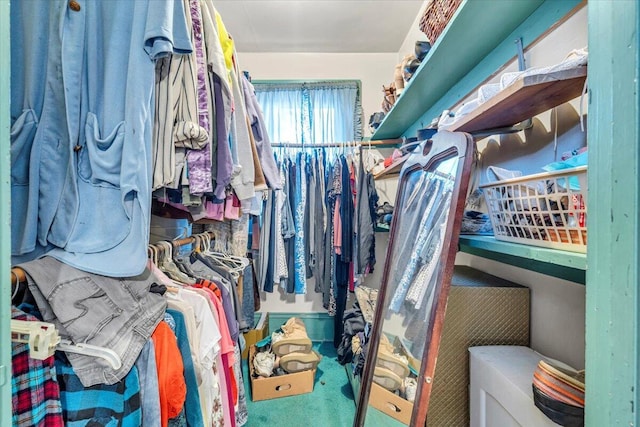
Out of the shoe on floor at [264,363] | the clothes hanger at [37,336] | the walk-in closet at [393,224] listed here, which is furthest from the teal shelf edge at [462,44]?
the shoe on floor at [264,363]

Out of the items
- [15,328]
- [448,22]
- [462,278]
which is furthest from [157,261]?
[448,22]

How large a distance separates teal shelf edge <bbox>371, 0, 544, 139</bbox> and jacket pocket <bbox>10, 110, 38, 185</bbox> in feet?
4.20

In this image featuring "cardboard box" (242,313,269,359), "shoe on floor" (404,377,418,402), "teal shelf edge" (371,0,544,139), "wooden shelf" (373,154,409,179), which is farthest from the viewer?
"cardboard box" (242,313,269,359)

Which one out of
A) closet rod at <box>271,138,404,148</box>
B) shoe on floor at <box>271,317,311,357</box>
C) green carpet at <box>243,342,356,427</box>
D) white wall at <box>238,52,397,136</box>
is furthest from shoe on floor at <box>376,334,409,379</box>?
white wall at <box>238,52,397,136</box>

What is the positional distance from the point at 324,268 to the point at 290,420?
1.08 meters

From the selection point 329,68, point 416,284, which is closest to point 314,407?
point 416,284

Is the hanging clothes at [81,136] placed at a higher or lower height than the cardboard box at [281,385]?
higher

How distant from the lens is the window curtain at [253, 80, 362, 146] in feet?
9.21

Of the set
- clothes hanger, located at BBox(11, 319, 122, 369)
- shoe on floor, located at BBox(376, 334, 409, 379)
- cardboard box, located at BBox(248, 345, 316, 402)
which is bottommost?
cardboard box, located at BBox(248, 345, 316, 402)

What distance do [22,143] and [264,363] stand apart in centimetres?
181

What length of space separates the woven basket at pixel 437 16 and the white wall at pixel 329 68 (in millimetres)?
1530

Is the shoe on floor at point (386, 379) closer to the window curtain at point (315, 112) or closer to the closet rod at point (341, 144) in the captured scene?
the closet rod at point (341, 144)

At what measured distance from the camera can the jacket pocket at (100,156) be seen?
2.41ft

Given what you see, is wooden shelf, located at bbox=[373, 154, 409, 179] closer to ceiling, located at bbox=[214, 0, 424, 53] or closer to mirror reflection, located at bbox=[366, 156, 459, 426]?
mirror reflection, located at bbox=[366, 156, 459, 426]
